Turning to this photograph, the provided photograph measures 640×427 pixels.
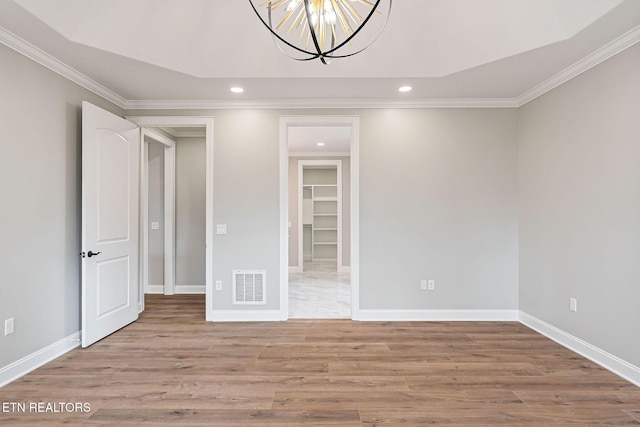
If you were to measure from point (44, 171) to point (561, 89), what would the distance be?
15.6 ft

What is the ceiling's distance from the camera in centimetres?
231

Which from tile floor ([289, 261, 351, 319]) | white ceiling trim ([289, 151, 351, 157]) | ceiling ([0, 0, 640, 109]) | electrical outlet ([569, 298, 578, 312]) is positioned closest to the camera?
ceiling ([0, 0, 640, 109])

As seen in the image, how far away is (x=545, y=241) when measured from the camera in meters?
3.24

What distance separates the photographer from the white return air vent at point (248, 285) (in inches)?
146

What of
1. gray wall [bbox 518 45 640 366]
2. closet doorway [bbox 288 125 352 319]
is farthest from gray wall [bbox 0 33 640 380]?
closet doorway [bbox 288 125 352 319]

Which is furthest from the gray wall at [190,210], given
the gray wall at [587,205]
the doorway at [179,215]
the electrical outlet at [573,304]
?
the electrical outlet at [573,304]

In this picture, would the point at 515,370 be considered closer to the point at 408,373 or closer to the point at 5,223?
the point at 408,373

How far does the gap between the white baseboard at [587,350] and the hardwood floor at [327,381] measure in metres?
0.07

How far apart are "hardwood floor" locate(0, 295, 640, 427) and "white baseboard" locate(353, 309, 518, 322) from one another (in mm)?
312

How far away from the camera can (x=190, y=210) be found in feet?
16.5

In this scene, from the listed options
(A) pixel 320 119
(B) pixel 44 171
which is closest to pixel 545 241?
(A) pixel 320 119

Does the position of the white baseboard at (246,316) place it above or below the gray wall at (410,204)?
below

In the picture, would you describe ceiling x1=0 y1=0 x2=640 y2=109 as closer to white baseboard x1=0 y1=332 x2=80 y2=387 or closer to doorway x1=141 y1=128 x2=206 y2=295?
doorway x1=141 y1=128 x2=206 y2=295

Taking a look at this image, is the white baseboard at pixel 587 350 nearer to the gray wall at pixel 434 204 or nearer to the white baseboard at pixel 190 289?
the gray wall at pixel 434 204
